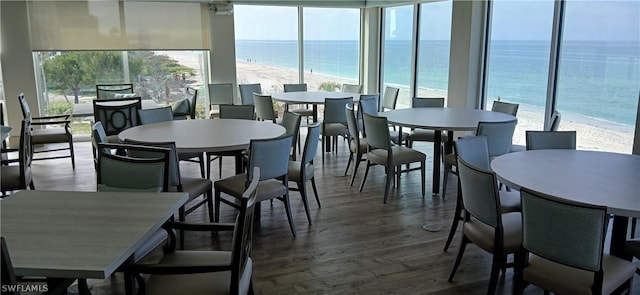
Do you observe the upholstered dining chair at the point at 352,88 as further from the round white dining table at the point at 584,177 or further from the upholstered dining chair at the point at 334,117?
the round white dining table at the point at 584,177

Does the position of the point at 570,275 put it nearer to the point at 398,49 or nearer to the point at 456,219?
the point at 456,219

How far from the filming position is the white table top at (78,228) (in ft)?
5.20

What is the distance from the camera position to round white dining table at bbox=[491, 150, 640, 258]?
7.64 ft

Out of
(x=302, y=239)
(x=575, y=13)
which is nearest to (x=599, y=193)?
(x=302, y=239)

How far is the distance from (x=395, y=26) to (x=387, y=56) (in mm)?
574

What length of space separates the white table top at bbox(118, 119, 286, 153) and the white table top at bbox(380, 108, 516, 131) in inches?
50.2

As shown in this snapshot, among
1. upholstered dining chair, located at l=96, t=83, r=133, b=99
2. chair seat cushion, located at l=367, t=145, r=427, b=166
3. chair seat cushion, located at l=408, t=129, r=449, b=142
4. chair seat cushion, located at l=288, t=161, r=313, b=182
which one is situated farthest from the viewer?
upholstered dining chair, located at l=96, t=83, r=133, b=99

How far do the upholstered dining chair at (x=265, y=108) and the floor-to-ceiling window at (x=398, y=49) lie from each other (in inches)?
116

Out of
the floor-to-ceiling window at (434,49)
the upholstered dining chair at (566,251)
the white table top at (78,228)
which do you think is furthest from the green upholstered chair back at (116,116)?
the floor-to-ceiling window at (434,49)

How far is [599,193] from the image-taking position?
2.41m

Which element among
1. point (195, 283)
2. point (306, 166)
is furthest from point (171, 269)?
point (306, 166)

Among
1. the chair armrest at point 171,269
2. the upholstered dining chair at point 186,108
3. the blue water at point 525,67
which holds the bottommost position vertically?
the chair armrest at point 171,269

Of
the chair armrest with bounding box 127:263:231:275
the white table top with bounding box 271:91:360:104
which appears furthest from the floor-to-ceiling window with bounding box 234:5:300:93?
the chair armrest with bounding box 127:263:231:275

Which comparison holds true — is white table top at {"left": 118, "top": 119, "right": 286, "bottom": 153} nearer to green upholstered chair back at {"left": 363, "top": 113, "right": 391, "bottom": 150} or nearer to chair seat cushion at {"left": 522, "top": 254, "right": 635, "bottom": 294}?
green upholstered chair back at {"left": 363, "top": 113, "right": 391, "bottom": 150}
